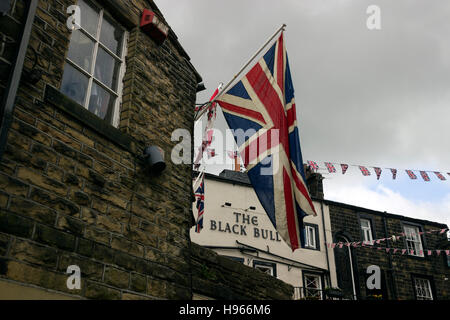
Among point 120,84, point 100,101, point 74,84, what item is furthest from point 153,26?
point 74,84

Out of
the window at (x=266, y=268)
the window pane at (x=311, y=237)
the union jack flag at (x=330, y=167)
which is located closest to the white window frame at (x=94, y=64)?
the union jack flag at (x=330, y=167)

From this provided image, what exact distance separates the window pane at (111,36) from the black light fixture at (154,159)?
56.7 inches

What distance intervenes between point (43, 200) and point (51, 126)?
717mm

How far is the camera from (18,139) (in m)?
3.35

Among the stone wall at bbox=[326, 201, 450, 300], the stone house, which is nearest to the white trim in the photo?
the stone house

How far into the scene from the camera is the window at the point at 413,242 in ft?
67.5

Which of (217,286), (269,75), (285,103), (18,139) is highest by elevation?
(269,75)

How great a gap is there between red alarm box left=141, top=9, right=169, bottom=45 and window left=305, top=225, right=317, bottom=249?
48.6 ft

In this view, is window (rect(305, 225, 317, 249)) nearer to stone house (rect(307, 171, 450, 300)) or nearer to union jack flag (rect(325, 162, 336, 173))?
stone house (rect(307, 171, 450, 300))

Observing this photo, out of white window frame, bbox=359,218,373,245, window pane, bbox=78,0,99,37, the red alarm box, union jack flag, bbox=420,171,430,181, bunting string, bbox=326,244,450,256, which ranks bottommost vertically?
window pane, bbox=78,0,99,37

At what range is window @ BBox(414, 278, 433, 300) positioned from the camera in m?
19.5

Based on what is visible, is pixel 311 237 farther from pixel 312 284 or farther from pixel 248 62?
pixel 248 62

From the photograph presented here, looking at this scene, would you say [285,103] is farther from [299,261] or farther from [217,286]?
[299,261]
